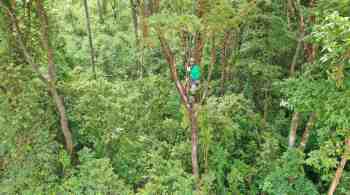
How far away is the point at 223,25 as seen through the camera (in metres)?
3.90

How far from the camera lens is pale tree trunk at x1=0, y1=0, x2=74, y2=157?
496 cm

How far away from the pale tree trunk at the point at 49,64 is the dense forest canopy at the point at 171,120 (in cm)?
2

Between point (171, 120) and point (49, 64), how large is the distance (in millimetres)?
2425

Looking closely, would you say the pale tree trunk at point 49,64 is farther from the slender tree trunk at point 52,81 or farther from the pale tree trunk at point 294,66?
the pale tree trunk at point 294,66

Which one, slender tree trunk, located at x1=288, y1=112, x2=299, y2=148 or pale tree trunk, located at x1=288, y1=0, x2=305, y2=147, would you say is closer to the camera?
pale tree trunk, located at x1=288, y1=0, x2=305, y2=147

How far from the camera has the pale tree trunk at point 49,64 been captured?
4961 mm

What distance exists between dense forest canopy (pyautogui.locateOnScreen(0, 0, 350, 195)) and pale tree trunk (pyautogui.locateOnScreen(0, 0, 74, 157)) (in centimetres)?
2

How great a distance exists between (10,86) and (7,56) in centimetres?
58

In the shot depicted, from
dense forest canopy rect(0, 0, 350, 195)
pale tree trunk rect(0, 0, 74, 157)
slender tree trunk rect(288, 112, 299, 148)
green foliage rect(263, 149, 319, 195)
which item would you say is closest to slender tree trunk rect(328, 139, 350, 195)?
dense forest canopy rect(0, 0, 350, 195)

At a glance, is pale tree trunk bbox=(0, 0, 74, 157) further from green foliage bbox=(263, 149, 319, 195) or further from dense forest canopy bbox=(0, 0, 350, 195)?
green foliage bbox=(263, 149, 319, 195)

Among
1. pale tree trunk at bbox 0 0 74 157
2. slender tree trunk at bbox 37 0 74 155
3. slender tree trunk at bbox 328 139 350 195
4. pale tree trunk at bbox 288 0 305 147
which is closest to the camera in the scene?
slender tree trunk at bbox 328 139 350 195

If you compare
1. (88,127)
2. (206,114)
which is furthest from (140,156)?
(206,114)

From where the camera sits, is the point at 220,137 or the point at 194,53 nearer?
the point at 194,53

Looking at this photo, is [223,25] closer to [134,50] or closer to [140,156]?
[140,156]
